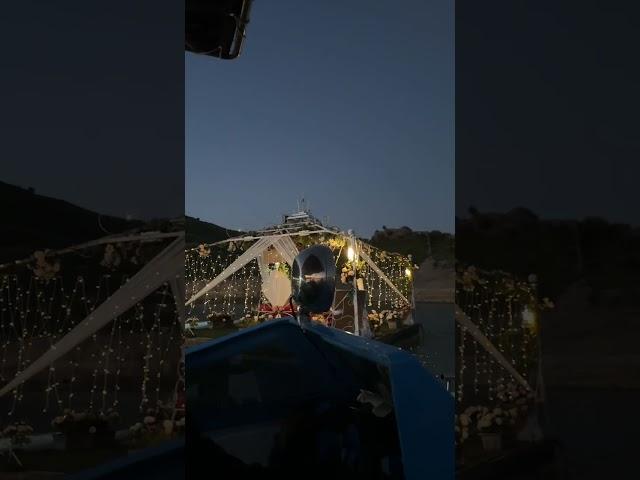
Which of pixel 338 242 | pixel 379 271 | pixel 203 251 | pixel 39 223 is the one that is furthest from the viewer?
A: pixel 379 271

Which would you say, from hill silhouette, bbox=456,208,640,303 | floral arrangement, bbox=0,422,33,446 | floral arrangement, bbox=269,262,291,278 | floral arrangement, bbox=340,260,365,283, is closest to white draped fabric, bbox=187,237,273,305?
floral arrangement, bbox=269,262,291,278

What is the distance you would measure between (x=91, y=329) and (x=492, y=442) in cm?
99

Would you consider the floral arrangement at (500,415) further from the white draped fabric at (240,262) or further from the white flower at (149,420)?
the white draped fabric at (240,262)

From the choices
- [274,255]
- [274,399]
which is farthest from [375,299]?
[274,399]

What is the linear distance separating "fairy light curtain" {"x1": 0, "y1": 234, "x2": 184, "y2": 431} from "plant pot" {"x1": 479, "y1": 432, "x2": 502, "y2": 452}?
2.54 ft

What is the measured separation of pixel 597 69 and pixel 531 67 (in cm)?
13

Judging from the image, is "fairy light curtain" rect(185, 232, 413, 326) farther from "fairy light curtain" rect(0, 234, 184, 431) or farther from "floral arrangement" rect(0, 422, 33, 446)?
"floral arrangement" rect(0, 422, 33, 446)

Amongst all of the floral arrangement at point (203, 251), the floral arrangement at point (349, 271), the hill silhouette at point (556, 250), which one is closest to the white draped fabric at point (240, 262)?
the floral arrangement at point (203, 251)

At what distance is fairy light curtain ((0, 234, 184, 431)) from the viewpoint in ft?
3.72

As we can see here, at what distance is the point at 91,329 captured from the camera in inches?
46.9

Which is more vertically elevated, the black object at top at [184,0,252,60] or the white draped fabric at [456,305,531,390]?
the black object at top at [184,0,252,60]

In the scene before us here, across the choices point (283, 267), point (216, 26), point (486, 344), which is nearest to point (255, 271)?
point (283, 267)

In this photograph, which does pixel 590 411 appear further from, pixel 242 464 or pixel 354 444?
pixel 242 464

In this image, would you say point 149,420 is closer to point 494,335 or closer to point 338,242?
point 494,335
